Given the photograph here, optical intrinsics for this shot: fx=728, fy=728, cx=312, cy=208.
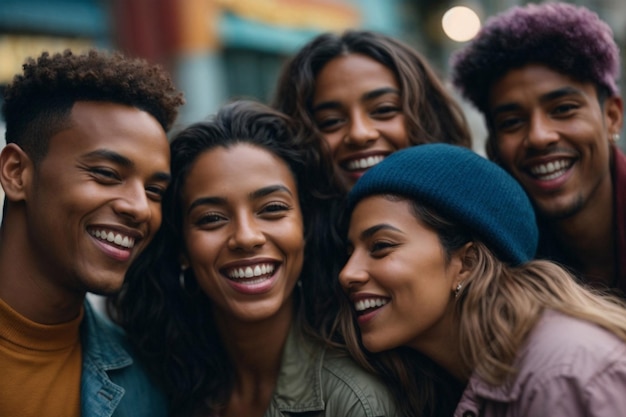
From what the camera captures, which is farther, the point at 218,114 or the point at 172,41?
the point at 172,41

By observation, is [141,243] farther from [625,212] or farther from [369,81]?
[625,212]

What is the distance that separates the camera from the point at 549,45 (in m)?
3.96

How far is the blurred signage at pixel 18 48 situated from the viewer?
10.3 metres

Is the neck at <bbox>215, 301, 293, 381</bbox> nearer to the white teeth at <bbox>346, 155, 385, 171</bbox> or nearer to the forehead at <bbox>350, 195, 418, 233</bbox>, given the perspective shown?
the forehead at <bbox>350, 195, 418, 233</bbox>

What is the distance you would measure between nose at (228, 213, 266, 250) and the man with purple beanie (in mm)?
1516

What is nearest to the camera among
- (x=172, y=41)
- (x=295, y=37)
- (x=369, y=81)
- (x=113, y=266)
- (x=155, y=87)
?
(x=113, y=266)

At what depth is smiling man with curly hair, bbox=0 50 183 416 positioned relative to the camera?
3338mm

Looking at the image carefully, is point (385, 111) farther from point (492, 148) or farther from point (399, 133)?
point (492, 148)

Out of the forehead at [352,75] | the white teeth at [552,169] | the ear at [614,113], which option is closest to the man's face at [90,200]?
the forehead at [352,75]

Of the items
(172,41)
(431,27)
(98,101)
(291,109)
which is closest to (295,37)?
(172,41)

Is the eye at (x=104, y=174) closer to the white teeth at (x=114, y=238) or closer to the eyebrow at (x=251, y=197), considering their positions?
the white teeth at (x=114, y=238)

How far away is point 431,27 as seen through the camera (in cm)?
2353

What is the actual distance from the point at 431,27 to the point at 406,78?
20.0m

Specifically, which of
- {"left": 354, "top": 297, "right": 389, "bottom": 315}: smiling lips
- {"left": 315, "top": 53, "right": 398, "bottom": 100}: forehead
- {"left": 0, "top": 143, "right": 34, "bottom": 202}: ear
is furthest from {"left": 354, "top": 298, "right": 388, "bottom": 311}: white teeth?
{"left": 0, "top": 143, "right": 34, "bottom": 202}: ear
